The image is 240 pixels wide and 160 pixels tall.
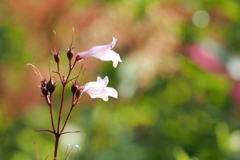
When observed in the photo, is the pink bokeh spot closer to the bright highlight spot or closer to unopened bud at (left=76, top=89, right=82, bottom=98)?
the bright highlight spot

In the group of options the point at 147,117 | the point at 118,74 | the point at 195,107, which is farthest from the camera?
the point at 195,107

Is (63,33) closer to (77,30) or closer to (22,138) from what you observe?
(77,30)

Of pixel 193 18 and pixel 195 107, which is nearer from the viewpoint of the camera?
pixel 193 18

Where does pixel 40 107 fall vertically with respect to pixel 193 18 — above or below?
below

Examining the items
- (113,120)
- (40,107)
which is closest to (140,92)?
(113,120)

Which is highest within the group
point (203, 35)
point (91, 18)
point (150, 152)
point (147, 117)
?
point (91, 18)

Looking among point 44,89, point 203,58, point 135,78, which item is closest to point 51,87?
point 44,89

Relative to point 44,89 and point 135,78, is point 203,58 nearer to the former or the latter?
point 135,78

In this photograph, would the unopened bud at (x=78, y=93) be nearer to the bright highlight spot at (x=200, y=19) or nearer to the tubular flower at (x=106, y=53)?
the tubular flower at (x=106, y=53)
